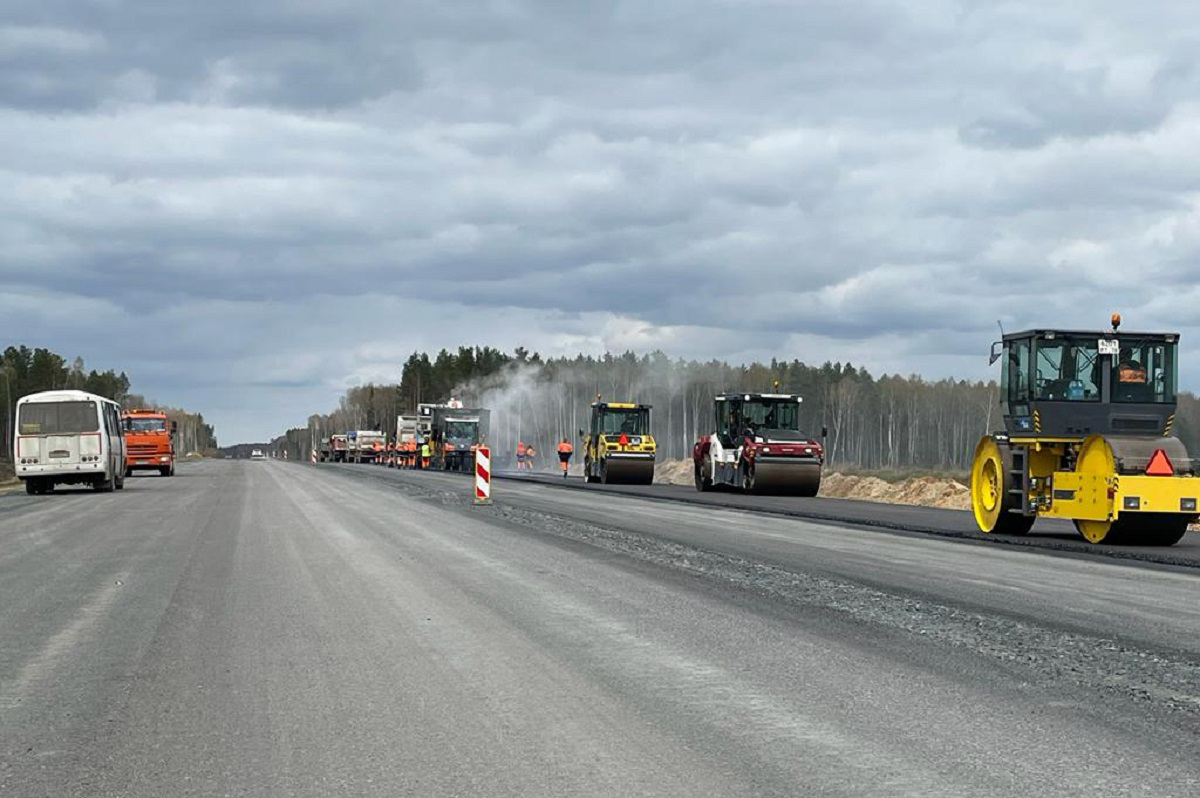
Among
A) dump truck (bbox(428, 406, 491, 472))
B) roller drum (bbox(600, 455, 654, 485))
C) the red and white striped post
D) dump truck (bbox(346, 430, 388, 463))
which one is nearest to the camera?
the red and white striped post

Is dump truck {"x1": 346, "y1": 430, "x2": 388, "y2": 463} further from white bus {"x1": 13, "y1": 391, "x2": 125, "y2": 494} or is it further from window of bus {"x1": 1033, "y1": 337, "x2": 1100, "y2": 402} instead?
window of bus {"x1": 1033, "y1": 337, "x2": 1100, "y2": 402}

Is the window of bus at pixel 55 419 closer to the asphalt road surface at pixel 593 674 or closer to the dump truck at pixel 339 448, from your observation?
the asphalt road surface at pixel 593 674

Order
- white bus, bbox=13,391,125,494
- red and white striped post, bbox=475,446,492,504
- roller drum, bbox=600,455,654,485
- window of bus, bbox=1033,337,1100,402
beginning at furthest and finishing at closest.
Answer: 1. roller drum, bbox=600,455,654,485
2. white bus, bbox=13,391,125,494
3. red and white striped post, bbox=475,446,492,504
4. window of bus, bbox=1033,337,1100,402

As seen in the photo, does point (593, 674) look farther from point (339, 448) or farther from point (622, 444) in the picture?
point (339, 448)

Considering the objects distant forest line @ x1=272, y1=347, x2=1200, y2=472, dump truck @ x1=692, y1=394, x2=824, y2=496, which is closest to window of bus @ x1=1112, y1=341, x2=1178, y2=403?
dump truck @ x1=692, y1=394, x2=824, y2=496

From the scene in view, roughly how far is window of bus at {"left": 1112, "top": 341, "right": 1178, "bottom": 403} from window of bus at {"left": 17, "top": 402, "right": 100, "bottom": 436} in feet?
94.7

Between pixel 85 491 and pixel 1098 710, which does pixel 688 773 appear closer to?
pixel 1098 710

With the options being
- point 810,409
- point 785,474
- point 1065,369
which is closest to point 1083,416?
point 1065,369

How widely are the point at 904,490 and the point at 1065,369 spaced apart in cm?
2255

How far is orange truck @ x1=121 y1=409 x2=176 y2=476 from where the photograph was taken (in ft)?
198

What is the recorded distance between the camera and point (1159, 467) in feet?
62.8

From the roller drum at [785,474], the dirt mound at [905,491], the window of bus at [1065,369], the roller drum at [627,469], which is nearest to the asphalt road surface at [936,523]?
the roller drum at [785,474]

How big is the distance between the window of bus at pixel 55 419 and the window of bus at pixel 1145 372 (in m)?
28.9

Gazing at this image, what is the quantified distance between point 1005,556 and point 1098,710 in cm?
1077
